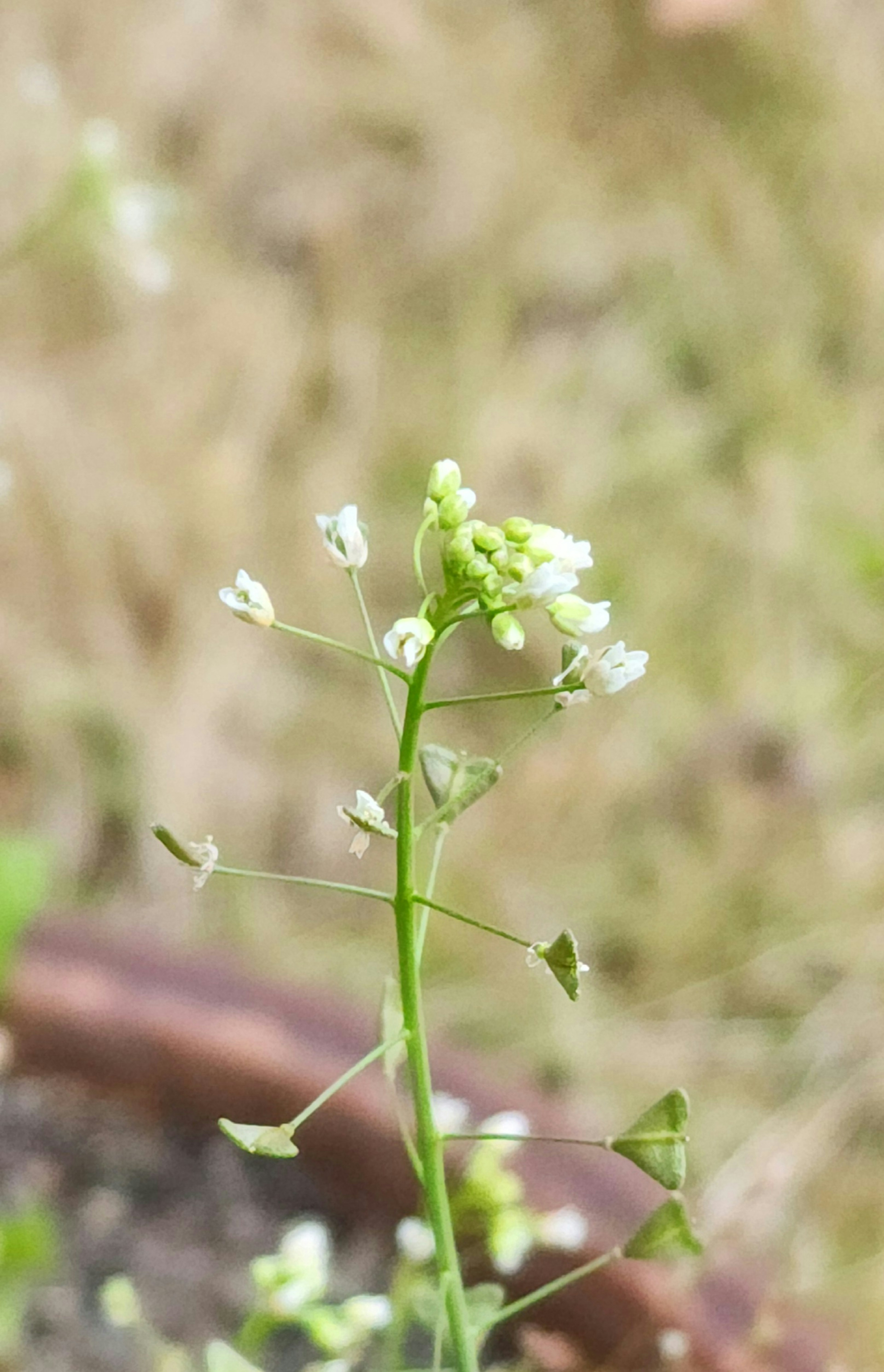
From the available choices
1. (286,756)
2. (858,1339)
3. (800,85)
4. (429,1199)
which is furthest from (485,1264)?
(800,85)

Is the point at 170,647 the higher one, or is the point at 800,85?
the point at 800,85

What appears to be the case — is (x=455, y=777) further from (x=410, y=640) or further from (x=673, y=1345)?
(x=673, y=1345)

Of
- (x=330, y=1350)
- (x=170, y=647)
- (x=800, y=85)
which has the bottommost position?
(x=330, y=1350)

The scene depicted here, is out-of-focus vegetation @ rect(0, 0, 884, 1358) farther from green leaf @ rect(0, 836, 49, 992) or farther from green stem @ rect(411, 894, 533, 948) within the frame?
green stem @ rect(411, 894, 533, 948)

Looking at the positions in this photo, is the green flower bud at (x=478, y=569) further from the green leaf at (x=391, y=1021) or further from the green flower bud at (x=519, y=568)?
the green leaf at (x=391, y=1021)

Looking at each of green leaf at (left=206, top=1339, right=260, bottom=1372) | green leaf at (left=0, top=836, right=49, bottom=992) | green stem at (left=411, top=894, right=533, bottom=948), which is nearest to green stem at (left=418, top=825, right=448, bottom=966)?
green stem at (left=411, top=894, right=533, bottom=948)

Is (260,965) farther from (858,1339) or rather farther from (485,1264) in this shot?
(858,1339)

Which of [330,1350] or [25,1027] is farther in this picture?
[25,1027]
